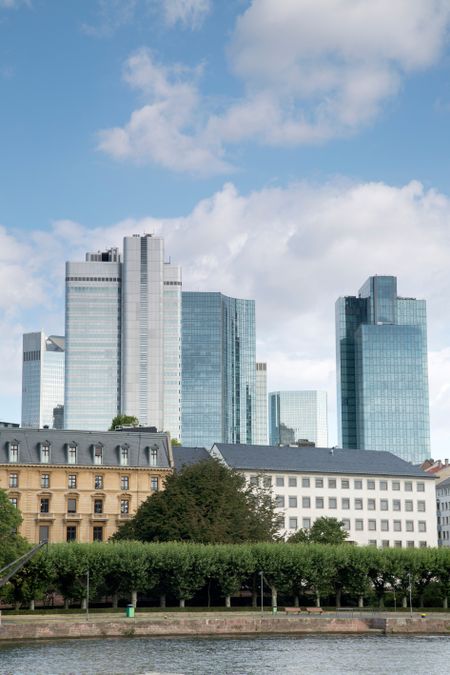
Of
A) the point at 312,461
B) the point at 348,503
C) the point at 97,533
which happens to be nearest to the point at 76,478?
the point at 97,533

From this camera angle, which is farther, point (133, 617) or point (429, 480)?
point (429, 480)

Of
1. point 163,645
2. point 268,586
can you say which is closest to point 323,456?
point 268,586

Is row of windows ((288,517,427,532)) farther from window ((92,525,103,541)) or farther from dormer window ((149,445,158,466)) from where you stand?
window ((92,525,103,541))

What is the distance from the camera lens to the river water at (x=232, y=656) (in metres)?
70.1

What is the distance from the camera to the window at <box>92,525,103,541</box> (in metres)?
137

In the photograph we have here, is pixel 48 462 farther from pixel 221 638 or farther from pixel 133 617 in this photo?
pixel 221 638

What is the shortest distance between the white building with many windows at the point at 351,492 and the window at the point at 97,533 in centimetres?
4144

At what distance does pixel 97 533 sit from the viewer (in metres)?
138

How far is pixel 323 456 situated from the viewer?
606 ft

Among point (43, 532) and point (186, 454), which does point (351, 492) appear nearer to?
point (186, 454)

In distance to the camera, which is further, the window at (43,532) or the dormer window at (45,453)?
the dormer window at (45,453)

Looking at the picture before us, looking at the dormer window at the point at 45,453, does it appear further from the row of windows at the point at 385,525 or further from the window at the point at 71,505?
the row of windows at the point at 385,525

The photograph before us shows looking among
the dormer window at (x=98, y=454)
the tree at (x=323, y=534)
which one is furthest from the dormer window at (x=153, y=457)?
the tree at (x=323, y=534)

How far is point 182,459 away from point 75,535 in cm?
4372
